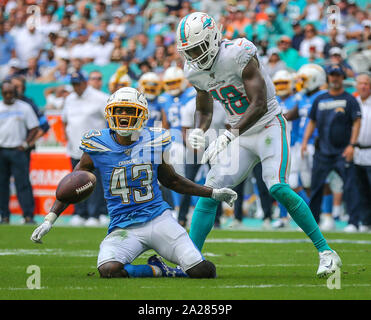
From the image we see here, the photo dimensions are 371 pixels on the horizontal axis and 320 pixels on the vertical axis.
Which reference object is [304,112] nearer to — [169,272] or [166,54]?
[166,54]

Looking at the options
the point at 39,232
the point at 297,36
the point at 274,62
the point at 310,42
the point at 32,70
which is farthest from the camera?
the point at 32,70

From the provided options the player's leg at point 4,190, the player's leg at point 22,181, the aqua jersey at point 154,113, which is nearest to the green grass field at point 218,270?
the player's leg at point 22,181

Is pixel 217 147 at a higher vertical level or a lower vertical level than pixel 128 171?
higher

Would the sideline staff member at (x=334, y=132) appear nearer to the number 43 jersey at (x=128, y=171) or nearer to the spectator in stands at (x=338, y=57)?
the spectator in stands at (x=338, y=57)

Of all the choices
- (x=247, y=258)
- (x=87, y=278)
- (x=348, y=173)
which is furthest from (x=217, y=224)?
(x=87, y=278)

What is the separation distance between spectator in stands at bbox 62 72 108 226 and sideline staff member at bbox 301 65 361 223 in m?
3.01

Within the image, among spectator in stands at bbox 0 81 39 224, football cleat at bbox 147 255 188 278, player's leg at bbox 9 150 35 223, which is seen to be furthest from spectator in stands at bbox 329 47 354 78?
football cleat at bbox 147 255 188 278

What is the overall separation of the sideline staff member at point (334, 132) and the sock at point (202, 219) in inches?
165

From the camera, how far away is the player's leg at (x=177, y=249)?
523 centimetres

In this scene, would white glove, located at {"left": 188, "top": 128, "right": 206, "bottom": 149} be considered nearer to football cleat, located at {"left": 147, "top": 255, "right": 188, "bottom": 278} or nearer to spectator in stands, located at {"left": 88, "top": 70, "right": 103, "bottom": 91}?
football cleat, located at {"left": 147, "top": 255, "right": 188, "bottom": 278}

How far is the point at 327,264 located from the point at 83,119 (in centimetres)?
626

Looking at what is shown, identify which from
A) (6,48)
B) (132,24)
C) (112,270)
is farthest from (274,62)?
(112,270)

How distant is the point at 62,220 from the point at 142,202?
672 centimetres

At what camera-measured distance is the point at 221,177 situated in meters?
5.76
